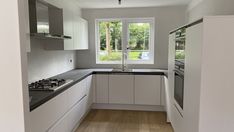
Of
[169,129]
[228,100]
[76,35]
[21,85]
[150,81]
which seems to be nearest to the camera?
[21,85]

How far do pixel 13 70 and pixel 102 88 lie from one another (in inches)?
117

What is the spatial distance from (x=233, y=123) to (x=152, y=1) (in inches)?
111

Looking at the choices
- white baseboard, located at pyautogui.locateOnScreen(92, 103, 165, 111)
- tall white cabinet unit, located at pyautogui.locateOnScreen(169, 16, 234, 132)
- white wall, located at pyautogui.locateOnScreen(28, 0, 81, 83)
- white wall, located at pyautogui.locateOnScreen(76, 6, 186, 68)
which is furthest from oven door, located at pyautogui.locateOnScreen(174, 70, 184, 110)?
white wall, located at pyautogui.locateOnScreen(28, 0, 81, 83)

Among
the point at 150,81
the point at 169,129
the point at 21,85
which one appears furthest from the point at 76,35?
the point at 21,85

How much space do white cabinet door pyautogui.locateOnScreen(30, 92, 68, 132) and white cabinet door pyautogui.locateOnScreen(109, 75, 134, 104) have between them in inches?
60.0

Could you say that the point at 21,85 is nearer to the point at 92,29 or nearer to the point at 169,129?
the point at 169,129

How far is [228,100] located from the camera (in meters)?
1.53

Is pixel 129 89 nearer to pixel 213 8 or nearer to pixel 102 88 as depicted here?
pixel 102 88

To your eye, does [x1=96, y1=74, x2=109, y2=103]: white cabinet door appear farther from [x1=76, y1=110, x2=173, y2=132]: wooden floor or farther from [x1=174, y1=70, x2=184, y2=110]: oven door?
[x1=174, y1=70, x2=184, y2=110]: oven door

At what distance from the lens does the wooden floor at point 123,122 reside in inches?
127

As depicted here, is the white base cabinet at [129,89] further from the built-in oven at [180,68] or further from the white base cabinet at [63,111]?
the built-in oven at [180,68]

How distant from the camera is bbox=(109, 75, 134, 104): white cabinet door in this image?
13.1ft

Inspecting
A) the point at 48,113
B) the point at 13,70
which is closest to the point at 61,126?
the point at 48,113

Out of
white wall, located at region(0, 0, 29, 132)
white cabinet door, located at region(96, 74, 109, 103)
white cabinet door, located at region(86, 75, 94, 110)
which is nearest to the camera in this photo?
white wall, located at region(0, 0, 29, 132)
